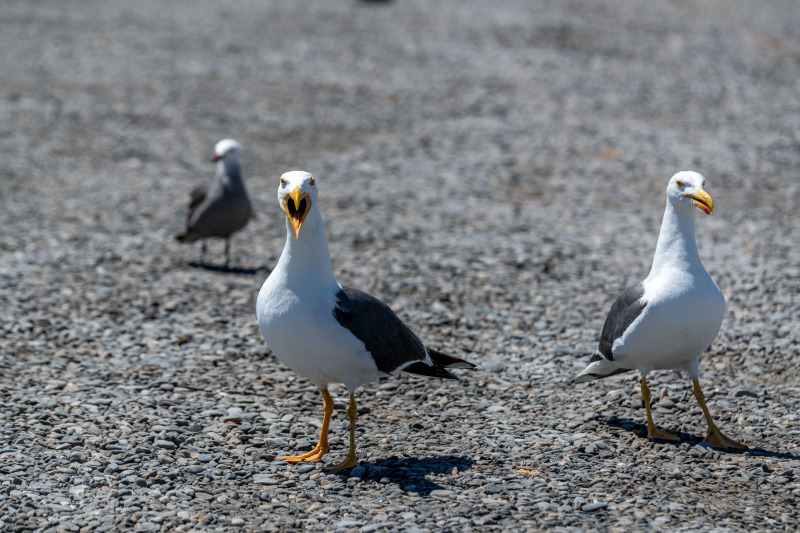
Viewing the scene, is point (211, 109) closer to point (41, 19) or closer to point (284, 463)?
point (41, 19)

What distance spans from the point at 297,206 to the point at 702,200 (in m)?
2.92

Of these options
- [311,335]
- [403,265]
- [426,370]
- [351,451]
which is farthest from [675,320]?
[403,265]

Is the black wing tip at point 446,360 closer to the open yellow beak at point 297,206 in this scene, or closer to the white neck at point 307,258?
the white neck at point 307,258

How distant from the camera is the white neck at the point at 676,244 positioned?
6.84 m

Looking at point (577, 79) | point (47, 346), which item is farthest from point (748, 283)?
point (577, 79)

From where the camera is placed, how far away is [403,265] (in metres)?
11.6

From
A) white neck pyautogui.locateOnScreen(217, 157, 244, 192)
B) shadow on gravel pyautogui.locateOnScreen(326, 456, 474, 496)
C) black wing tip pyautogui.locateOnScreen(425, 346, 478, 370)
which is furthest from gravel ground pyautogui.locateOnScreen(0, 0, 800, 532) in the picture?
white neck pyautogui.locateOnScreen(217, 157, 244, 192)

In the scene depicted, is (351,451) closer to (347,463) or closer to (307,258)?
(347,463)

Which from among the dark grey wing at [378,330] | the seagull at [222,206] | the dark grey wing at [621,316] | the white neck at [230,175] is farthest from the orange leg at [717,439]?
the white neck at [230,175]

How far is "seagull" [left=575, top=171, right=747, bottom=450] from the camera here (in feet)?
21.9

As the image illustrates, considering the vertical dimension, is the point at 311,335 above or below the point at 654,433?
above

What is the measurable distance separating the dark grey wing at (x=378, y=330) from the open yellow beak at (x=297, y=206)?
23.2 inches

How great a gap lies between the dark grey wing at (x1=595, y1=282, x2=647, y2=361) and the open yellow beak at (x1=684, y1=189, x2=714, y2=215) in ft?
2.38

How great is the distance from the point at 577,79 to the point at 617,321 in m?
16.0
